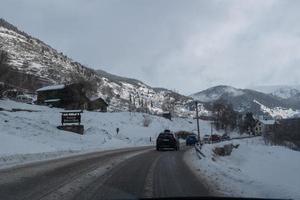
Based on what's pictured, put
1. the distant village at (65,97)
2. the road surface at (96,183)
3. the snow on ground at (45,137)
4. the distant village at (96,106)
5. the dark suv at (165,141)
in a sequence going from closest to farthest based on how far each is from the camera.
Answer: the road surface at (96,183) < the snow on ground at (45,137) < the dark suv at (165,141) < the distant village at (65,97) < the distant village at (96,106)

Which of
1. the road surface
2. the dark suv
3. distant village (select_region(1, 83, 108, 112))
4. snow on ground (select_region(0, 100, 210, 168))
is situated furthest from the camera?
distant village (select_region(1, 83, 108, 112))

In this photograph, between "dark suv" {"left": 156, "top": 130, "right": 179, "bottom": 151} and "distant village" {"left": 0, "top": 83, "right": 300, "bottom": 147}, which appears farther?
"distant village" {"left": 0, "top": 83, "right": 300, "bottom": 147}

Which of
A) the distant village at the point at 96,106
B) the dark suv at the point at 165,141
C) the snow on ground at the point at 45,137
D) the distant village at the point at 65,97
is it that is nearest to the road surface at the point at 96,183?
the snow on ground at the point at 45,137

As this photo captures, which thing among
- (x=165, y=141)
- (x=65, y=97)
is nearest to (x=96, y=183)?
(x=165, y=141)

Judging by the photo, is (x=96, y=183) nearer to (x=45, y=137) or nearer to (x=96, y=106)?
(x=45, y=137)

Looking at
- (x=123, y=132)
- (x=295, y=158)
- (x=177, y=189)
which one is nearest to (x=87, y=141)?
(x=295, y=158)

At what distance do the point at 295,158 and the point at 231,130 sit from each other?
12034cm

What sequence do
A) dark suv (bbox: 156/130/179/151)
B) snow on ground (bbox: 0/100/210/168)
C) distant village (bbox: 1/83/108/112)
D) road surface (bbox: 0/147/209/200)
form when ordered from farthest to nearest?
distant village (bbox: 1/83/108/112) → dark suv (bbox: 156/130/179/151) → snow on ground (bbox: 0/100/210/168) → road surface (bbox: 0/147/209/200)

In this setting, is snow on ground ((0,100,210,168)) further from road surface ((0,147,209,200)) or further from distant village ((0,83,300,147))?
distant village ((0,83,300,147))

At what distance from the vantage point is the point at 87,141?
54.6m

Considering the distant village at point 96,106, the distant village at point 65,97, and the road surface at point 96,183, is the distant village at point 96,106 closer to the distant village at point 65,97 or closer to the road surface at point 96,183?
the distant village at point 65,97

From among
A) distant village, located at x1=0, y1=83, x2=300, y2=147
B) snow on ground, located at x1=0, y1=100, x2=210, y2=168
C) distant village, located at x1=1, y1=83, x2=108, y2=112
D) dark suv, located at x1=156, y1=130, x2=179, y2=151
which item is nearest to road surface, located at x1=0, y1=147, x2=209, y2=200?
snow on ground, located at x1=0, y1=100, x2=210, y2=168

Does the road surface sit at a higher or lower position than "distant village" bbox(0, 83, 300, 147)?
lower

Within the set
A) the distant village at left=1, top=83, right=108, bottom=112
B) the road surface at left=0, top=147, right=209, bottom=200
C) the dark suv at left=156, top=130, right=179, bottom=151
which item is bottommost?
the road surface at left=0, top=147, right=209, bottom=200
